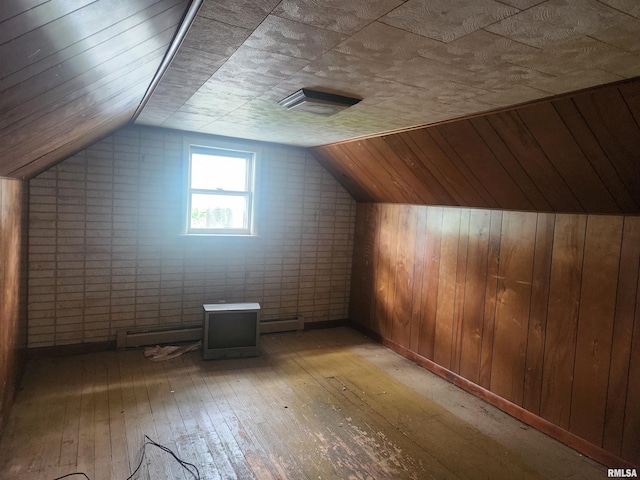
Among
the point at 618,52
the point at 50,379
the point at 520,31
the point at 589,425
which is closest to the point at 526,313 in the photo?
the point at 589,425

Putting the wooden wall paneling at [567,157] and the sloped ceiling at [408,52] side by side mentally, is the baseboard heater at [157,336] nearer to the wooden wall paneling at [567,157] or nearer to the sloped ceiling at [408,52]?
the sloped ceiling at [408,52]

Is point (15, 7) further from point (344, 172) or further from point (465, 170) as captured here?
point (344, 172)

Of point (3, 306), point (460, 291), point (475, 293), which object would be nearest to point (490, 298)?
point (475, 293)

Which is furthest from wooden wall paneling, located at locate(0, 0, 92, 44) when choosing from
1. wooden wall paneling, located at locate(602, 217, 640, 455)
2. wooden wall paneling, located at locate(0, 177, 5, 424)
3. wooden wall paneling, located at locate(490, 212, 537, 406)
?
wooden wall paneling, located at locate(490, 212, 537, 406)

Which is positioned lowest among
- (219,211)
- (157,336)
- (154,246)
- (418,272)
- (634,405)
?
(157,336)

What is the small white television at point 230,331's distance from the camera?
→ 3807 mm

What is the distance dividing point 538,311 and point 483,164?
1188 mm

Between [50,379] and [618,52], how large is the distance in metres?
4.24

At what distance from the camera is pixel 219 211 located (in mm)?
4422

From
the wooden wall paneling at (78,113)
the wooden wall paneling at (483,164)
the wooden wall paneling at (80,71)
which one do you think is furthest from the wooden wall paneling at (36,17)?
the wooden wall paneling at (483,164)

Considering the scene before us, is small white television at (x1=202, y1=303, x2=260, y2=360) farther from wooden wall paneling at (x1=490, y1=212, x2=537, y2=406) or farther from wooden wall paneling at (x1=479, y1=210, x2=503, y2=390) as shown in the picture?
wooden wall paneling at (x1=490, y1=212, x2=537, y2=406)

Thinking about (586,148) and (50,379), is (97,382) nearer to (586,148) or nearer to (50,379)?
(50,379)

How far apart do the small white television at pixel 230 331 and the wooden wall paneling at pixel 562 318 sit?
102 inches

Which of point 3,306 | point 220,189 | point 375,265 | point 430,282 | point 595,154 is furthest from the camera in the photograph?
point 375,265
